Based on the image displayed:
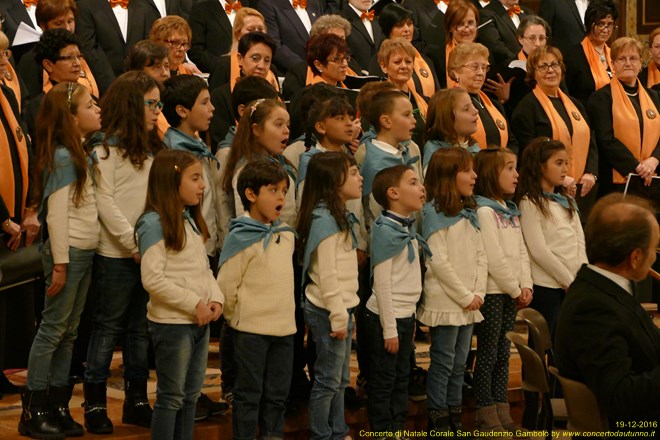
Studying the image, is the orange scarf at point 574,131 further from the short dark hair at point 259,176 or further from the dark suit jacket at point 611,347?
the dark suit jacket at point 611,347

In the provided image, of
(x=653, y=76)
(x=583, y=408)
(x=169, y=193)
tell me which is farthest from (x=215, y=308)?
(x=653, y=76)

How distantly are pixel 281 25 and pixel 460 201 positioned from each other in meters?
2.61

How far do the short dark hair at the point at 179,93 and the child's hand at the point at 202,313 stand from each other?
1.06 meters

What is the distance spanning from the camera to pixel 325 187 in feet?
15.5

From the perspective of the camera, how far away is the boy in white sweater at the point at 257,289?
4477 millimetres

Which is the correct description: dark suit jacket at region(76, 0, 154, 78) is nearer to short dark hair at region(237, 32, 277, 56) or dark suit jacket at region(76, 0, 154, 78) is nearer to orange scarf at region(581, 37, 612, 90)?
short dark hair at region(237, 32, 277, 56)

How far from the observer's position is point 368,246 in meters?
5.18

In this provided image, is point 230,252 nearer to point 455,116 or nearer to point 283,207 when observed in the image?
point 283,207

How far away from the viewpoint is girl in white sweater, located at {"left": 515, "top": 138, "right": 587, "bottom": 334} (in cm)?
561

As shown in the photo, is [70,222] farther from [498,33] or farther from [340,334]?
[498,33]

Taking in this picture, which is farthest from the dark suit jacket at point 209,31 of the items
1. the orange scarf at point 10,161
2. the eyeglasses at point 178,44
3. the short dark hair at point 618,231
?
the short dark hair at point 618,231

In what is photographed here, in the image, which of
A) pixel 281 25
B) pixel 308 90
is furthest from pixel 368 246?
pixel 281 25

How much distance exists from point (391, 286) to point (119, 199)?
1.21 m

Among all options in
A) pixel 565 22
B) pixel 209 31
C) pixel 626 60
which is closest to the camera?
pixel 209 31
